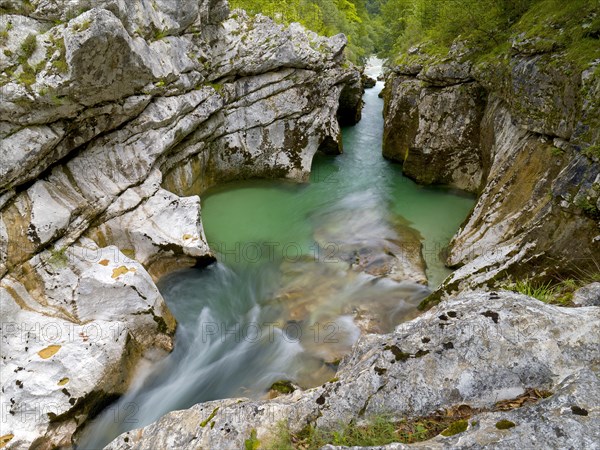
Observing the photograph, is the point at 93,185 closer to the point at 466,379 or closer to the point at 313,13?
the point at 466,379

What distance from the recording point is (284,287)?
946 centimetres

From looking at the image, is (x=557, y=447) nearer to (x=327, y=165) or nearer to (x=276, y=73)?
(x=276, y=73)

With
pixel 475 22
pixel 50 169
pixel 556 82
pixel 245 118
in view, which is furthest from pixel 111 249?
pixel 475 22

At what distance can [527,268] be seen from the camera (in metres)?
6.40

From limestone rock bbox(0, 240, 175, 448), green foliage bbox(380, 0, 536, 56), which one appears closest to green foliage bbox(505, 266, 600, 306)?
limestone rock bbox(0, 240, 175, 448)

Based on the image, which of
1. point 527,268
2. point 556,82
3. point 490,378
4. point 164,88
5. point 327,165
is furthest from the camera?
point 327,165

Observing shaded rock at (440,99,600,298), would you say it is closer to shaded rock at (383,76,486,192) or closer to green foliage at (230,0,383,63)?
shaded rock at (383,76,486,192)

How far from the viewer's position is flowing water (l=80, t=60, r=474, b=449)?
7219 millimetres

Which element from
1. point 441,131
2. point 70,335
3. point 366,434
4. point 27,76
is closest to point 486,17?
point 441,131

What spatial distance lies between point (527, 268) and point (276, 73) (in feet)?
37.1

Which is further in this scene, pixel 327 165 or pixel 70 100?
pixel 327 165

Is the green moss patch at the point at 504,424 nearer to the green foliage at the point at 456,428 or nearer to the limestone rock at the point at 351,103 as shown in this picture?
the green foliage at the point at 456,428

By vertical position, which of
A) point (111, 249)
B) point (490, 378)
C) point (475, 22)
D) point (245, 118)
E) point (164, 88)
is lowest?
point (111, 249)

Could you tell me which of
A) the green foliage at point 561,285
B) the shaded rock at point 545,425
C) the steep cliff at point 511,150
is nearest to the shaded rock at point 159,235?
the steep cliff at point 511,150
